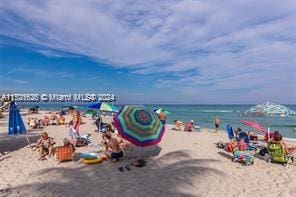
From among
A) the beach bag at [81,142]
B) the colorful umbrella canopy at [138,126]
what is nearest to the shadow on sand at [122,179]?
the colorful umbrella canopy at [138,126]

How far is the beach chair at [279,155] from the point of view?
337 inches

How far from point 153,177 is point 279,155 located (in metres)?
4.01

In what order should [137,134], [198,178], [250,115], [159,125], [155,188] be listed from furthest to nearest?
[250,115] → [159,125] → [137,134] → [198,178] → [155,188]

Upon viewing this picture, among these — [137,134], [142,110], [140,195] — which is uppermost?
[142,110]

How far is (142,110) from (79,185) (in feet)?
9.66

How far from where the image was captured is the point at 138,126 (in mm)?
8125

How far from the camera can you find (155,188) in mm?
6488

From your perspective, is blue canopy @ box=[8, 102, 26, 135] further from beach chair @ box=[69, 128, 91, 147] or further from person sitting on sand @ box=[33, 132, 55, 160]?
person sitting on sand @ box=[33, 132, 55, 160]

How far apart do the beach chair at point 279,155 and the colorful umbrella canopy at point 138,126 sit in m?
3.43

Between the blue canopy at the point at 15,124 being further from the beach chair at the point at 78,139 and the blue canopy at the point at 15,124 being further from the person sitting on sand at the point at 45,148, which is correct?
the person sitting on sand at the point at 45,148

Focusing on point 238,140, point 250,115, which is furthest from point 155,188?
point 250,115

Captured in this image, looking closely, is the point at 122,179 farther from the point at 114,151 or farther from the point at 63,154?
the point at 63,154

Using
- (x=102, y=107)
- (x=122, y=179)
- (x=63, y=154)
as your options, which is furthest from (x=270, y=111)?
(x=122, y=179)

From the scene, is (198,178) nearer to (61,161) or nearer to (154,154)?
(154,154)
